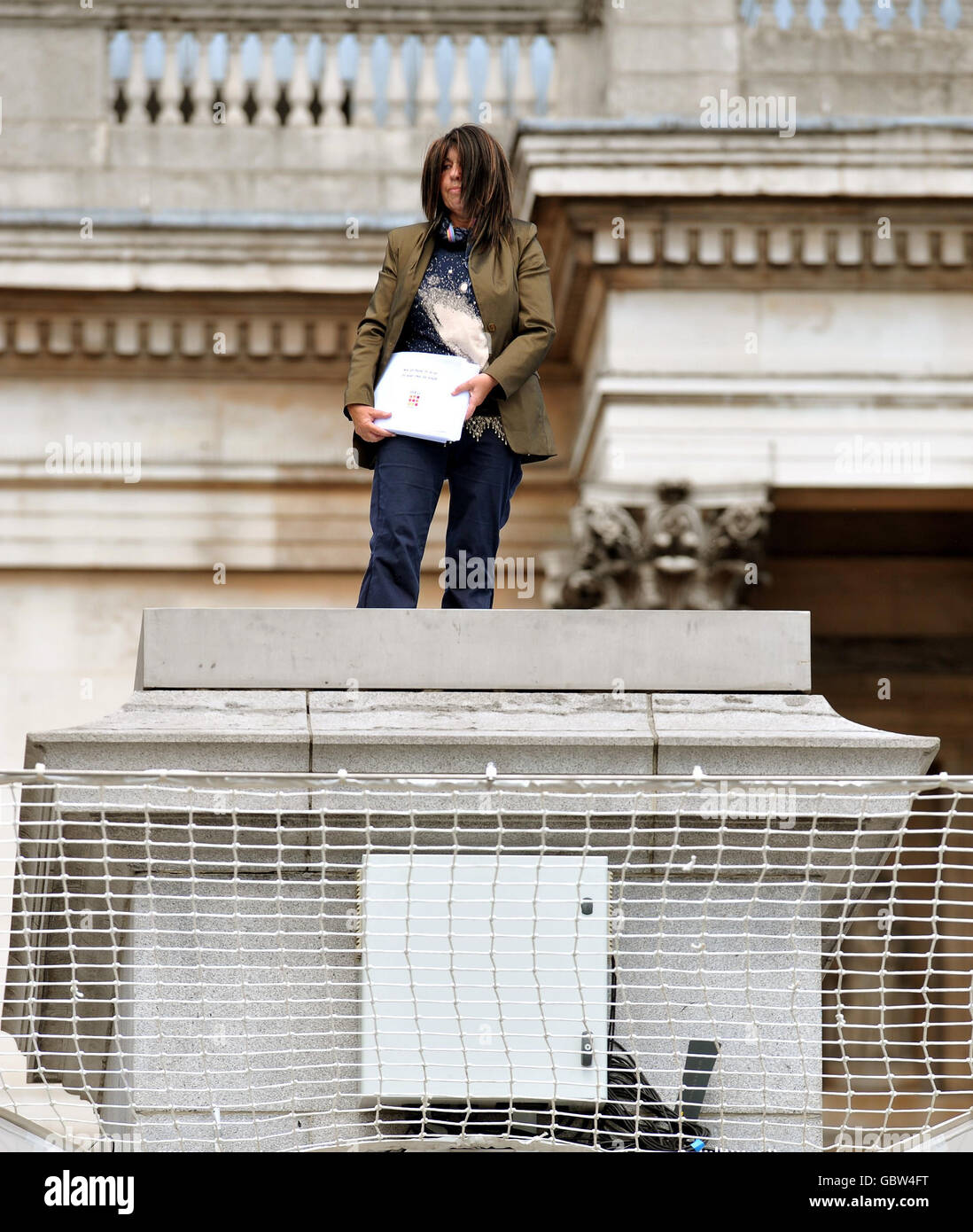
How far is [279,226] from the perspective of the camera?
15.1 meters

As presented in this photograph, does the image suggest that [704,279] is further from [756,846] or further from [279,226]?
[756,846]

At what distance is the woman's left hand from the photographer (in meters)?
7.83

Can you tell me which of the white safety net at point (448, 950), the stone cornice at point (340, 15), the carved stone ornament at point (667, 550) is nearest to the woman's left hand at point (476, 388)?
the white safety net at point (448, 950)

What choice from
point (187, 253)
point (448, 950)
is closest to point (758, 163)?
point (187, 253)

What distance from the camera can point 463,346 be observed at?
804cm

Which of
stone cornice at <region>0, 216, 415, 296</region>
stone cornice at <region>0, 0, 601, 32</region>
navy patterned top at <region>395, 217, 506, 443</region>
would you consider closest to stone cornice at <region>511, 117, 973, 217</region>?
stone cornice at <region>0, 216, 415, 296</region>

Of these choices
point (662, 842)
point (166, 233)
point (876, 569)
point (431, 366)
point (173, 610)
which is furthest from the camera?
point (876, 569)

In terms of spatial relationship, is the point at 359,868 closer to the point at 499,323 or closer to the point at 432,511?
the point at 432,511

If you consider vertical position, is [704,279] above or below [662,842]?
above

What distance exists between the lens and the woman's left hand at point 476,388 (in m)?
7.83

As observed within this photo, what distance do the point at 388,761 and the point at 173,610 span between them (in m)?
0.87

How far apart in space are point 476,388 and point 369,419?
1.22 ft

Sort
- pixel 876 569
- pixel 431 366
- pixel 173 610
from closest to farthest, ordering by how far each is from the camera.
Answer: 1. pixel 173 610
2. pixel 431 366
3. pixel 876 569

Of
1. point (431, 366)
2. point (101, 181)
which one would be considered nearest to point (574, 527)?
point (101, 181)
